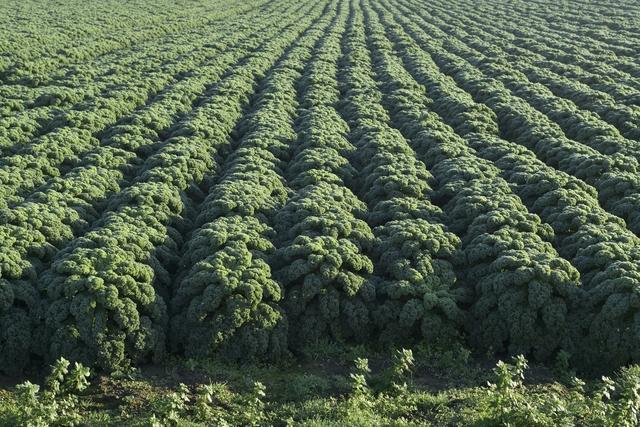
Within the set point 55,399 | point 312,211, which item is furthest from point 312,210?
point 55,399

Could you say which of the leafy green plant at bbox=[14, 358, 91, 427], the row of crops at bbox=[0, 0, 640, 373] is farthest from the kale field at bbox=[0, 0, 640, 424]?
the leafy green plant at bbox=[14, 358, 91, 427]

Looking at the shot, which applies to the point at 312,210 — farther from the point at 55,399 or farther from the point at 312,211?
the point at 55,399

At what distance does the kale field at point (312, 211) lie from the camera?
46.6 feet

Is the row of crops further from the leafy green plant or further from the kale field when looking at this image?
the leafy green plant

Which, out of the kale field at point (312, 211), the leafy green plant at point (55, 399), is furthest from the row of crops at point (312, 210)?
the leafy green plant at point (55, 399)

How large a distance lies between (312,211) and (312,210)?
0.14 feet

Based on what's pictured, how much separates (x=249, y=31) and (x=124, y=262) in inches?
1650

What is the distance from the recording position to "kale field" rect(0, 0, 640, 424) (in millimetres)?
14203

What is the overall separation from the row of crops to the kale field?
0.07 metres

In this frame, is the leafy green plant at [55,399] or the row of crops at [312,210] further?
the row of crops at [312,210]

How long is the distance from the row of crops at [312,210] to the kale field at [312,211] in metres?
0.07

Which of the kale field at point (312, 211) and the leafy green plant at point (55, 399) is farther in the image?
the kale field at point (312, 211)

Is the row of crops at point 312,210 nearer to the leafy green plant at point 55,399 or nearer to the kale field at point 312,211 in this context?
the kale field at point 312,211

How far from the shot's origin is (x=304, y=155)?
22703 millimetres
